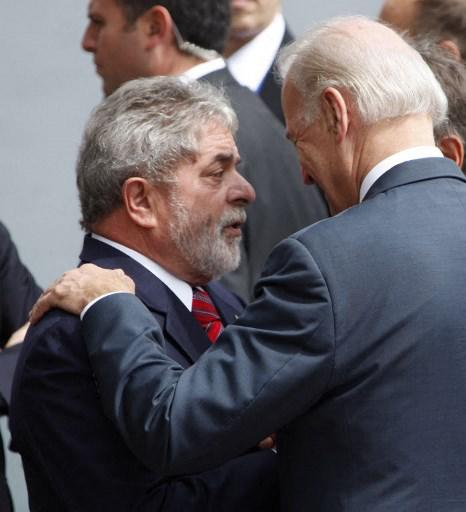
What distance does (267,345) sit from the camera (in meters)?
2.79

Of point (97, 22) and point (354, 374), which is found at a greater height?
point (97, 22)

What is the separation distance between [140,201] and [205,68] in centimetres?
107

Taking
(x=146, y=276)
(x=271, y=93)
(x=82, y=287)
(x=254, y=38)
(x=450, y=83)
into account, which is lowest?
(x=271, y=93)

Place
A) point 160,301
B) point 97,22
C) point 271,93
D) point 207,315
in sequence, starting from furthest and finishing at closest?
point 271,93 → point 97,22 → point 207,315 → point 160,301

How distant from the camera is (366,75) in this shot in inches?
114

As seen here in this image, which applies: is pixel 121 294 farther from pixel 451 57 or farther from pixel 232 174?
pixel 451 57

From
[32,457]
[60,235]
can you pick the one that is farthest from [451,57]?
[60,235]

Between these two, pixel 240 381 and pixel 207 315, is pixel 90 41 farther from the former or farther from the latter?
pixel 240 381

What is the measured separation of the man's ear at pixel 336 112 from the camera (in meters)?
2.92

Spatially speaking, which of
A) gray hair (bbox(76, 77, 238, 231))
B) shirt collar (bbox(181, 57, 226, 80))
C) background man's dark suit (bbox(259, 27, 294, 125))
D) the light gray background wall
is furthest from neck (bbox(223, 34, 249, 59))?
gray hair (bbox(76, 77, 238, 231))

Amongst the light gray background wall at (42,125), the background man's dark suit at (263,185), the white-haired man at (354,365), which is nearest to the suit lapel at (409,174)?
the white-haired man at (354,365)

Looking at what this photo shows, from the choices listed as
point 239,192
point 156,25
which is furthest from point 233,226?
point 156,25

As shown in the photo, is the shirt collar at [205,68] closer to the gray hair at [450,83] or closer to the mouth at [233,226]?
the gray hair at [450,83]

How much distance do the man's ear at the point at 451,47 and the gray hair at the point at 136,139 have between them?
78cm
